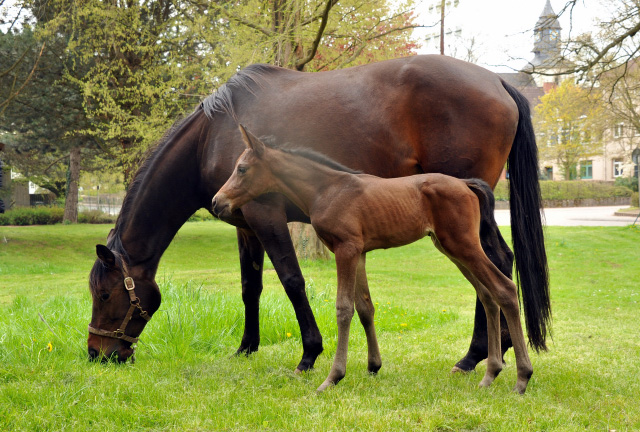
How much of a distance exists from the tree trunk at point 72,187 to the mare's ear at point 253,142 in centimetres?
2237

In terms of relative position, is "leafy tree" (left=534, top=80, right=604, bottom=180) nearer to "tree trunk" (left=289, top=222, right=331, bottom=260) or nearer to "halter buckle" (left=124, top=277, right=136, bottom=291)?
"tree trunk" (left=289, top=222, right=331, bottom=260)

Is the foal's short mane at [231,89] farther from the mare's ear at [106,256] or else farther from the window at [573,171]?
the window at [573,171]

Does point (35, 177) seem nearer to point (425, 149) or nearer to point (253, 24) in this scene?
point (253, 24)

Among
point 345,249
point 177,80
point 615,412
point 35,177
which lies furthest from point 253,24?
point 35,177

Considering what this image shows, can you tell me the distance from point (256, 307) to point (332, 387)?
1607 millimetres

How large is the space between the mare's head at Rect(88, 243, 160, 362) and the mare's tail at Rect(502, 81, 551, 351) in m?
3.19

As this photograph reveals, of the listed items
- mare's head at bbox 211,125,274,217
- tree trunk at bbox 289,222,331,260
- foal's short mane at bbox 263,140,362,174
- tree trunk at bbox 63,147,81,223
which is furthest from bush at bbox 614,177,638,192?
mare's head at bbox 211,125,274,217

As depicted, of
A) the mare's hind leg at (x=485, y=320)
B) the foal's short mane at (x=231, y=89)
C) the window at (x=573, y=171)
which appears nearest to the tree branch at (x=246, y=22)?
the foal's short mane at (x=231, y=89)

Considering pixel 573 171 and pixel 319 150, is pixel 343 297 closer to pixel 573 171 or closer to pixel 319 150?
pixel 319 150

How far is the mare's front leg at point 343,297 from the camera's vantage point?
3.69m

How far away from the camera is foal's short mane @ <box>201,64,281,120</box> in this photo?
470 centimetres

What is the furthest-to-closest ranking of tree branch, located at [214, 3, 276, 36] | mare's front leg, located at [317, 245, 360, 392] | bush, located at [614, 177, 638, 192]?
bush, located at [614, 177, 638, 192], tree branch, located at [214, 3, 276, 36], mare's front leg, located at [317, 245, 360, 392]

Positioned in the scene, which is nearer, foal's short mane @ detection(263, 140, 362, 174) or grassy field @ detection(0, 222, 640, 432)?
grassy field @ detection(0, 222, 640, 432)

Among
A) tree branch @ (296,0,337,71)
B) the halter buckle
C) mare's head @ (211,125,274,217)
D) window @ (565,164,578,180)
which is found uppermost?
tree branch @ (296,0,337,71)
